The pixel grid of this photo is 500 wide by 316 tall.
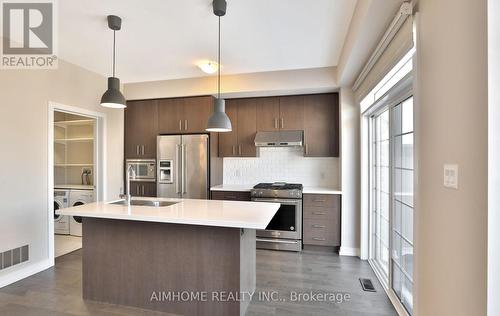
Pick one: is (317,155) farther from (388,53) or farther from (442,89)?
(442,89)

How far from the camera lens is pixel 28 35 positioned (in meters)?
2.64

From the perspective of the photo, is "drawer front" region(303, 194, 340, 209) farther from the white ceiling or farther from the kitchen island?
the white ceiling

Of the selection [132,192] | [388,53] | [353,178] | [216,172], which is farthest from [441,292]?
[132,192]

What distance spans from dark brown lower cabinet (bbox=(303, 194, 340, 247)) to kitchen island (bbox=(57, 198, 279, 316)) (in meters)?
1.49

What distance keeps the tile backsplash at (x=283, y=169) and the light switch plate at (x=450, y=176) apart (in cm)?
289

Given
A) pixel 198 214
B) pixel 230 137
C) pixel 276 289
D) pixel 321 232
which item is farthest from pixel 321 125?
pixel 198 214

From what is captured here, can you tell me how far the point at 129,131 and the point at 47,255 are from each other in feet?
6.94

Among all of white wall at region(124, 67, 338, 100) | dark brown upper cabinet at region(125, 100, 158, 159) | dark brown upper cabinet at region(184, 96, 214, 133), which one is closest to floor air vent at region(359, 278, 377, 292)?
white wall at region(124, 67, 338, 100)

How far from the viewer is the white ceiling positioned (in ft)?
7.04

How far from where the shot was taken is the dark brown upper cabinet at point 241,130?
4207 millimetres

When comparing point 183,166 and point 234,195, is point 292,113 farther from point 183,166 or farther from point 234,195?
point 183,166

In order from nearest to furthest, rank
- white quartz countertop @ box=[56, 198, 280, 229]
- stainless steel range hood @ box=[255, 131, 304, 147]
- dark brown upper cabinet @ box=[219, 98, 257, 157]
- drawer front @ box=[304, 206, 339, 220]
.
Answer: white quartz countertop @ box=[56, 198, 280, 229] < drawer front @ box=[304, 206, 339, 220] < stainless steel range hood @ box=[255, 131, 304, 147] < dark brown upper cabinet @ box=[219, 98, 257, 157]

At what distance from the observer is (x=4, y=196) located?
270 cm

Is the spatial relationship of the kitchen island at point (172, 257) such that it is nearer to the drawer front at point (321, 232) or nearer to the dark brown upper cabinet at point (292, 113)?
the drawer front at point (321, 232)
